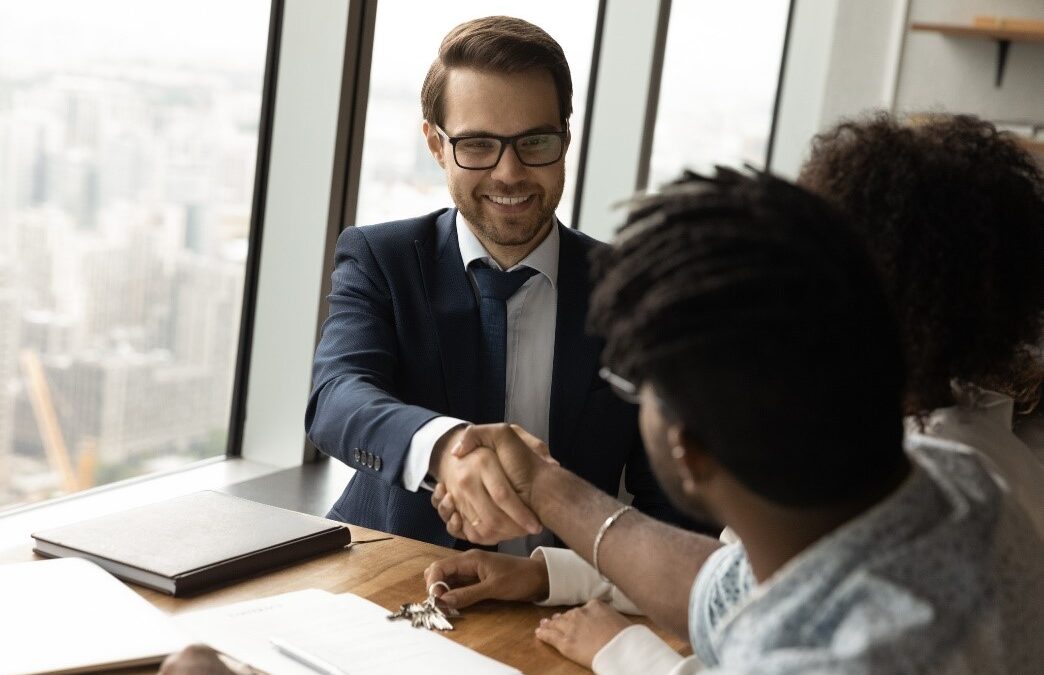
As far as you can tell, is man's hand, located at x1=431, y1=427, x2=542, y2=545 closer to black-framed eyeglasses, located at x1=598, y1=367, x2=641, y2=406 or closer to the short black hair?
black-framed eyeglasses, located at x1=598, y1=367, x2=641, y2=406

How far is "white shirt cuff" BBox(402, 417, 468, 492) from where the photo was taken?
1743 millimetres

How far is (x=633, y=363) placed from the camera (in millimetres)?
816

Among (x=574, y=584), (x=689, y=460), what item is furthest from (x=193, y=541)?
(x=689, y=460)

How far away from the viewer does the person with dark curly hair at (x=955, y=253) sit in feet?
4.33

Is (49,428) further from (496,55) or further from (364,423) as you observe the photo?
(496,55)

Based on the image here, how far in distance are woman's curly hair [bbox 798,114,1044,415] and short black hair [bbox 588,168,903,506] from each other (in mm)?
486

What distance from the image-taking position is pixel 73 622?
1.28 meters

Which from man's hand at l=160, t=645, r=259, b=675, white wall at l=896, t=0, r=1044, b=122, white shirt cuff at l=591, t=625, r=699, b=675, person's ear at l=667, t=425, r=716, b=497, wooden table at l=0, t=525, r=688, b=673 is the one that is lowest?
wooden table at l=0, t=525, r=688, b=673

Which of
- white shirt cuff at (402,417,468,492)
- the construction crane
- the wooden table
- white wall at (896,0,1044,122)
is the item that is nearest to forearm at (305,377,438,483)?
white shirt cuff at (402,417,468,492)

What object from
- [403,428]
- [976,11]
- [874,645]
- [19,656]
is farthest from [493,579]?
[976,11]

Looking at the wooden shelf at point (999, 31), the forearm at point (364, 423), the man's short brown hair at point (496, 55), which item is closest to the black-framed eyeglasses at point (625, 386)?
the forearm at point (364, 423)

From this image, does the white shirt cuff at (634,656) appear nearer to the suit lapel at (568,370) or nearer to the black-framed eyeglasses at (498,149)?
the suit lapel at (568,370)

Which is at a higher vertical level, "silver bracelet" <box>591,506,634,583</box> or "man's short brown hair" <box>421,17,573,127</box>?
"man's short brown hair" <box>421,17,573,127</box>

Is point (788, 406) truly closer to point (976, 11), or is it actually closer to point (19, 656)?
point (19, 656)
